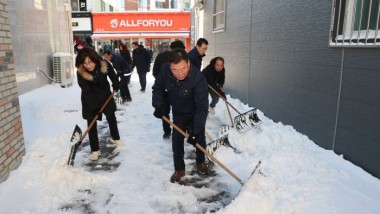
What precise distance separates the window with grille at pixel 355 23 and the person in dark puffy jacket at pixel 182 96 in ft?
6.38

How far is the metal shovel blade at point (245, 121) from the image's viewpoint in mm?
5605

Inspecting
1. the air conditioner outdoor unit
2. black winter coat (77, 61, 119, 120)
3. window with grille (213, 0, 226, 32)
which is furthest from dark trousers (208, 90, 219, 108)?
the air conditioner outdoor unit

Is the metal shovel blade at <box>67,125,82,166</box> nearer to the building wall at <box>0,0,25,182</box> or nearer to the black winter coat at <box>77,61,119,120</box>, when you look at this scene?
the black winter coat at <box>77,61,119,120</box>

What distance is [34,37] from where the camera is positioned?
33.5 ft

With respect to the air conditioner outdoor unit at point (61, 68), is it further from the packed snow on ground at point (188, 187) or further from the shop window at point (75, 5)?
the shop window at point (75, 5)

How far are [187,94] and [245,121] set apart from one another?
2.42m

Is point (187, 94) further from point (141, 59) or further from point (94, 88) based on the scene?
point (141, 59)

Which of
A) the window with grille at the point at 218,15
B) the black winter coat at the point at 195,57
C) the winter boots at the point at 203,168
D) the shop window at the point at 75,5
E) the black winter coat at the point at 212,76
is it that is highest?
the shop window at the point at 75,5

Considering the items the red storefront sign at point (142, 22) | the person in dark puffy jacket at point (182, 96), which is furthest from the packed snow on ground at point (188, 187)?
the red storefront sign at point (142, 22)

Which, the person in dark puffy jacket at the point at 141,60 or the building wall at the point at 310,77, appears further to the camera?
the person in dark puffy jacket at the point at 141,60

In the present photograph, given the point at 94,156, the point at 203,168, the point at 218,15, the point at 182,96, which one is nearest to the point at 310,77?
the point at 203,168

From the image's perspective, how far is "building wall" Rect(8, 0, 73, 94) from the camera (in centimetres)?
884

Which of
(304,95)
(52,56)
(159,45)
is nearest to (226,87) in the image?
(304,95)

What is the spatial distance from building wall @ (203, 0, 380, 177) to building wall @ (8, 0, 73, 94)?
600cm
